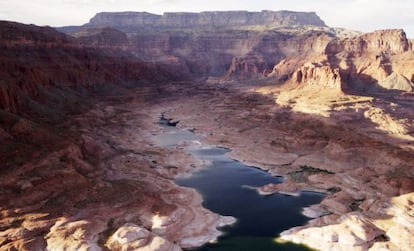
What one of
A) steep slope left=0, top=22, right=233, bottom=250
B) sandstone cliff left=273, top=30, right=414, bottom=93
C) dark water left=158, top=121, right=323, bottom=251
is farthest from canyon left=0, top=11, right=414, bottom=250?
dark water left=158, top=121, right=323, bottom=251

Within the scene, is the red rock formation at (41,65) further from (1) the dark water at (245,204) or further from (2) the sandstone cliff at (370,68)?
(2) the sandstone cliff at (370,68)

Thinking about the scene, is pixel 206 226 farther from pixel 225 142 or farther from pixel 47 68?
pixel 47 68

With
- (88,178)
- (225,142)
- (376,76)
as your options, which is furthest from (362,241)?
(376,76)

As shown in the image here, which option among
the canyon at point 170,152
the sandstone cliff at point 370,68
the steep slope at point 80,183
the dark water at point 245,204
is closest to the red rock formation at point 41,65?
the canyon at point 170,152

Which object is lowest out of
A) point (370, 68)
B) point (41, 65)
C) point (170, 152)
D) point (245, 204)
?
point (245, 204)

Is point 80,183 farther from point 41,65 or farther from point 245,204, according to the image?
point 41,65

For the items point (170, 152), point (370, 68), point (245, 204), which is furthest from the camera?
point (370, 68)

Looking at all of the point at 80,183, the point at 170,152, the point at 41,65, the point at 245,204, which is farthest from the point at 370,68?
the point at 80,183
